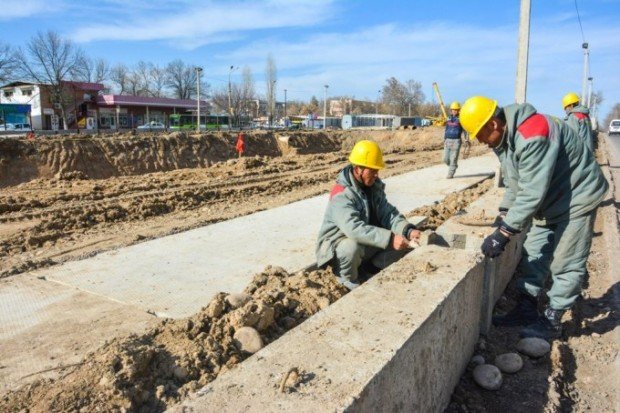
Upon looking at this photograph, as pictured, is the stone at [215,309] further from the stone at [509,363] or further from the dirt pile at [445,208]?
the dirt pile at [445,208]

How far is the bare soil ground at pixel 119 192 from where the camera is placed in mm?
6727

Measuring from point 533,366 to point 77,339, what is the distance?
339cm

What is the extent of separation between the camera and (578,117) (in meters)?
7.89

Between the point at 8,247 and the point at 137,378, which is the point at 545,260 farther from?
the point at 8,247

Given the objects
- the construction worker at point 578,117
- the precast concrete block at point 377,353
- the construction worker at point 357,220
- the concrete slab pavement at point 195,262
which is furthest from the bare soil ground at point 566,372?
the construction worker at point 578,117

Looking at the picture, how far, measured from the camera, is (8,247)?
633 cm

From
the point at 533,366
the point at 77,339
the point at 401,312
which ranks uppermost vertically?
the point at 401,312

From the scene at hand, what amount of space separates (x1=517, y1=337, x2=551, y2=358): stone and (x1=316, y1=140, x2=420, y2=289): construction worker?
120cm

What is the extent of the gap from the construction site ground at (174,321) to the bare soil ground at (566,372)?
0.01m

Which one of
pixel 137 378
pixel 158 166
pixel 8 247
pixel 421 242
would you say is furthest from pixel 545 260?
pixel 158 166

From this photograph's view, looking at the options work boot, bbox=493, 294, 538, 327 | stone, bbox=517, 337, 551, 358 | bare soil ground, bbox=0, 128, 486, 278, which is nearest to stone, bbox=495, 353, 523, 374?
stone, bbox=517, 337, 551, 358

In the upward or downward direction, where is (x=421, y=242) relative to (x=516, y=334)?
upward

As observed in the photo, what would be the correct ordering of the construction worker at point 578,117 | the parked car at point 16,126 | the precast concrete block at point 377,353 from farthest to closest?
the parked car at point 16,126
the construction worker at point 578,117
the precast concrete block at point 377,353

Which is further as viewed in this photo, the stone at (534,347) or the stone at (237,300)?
the stone at (534,347)
